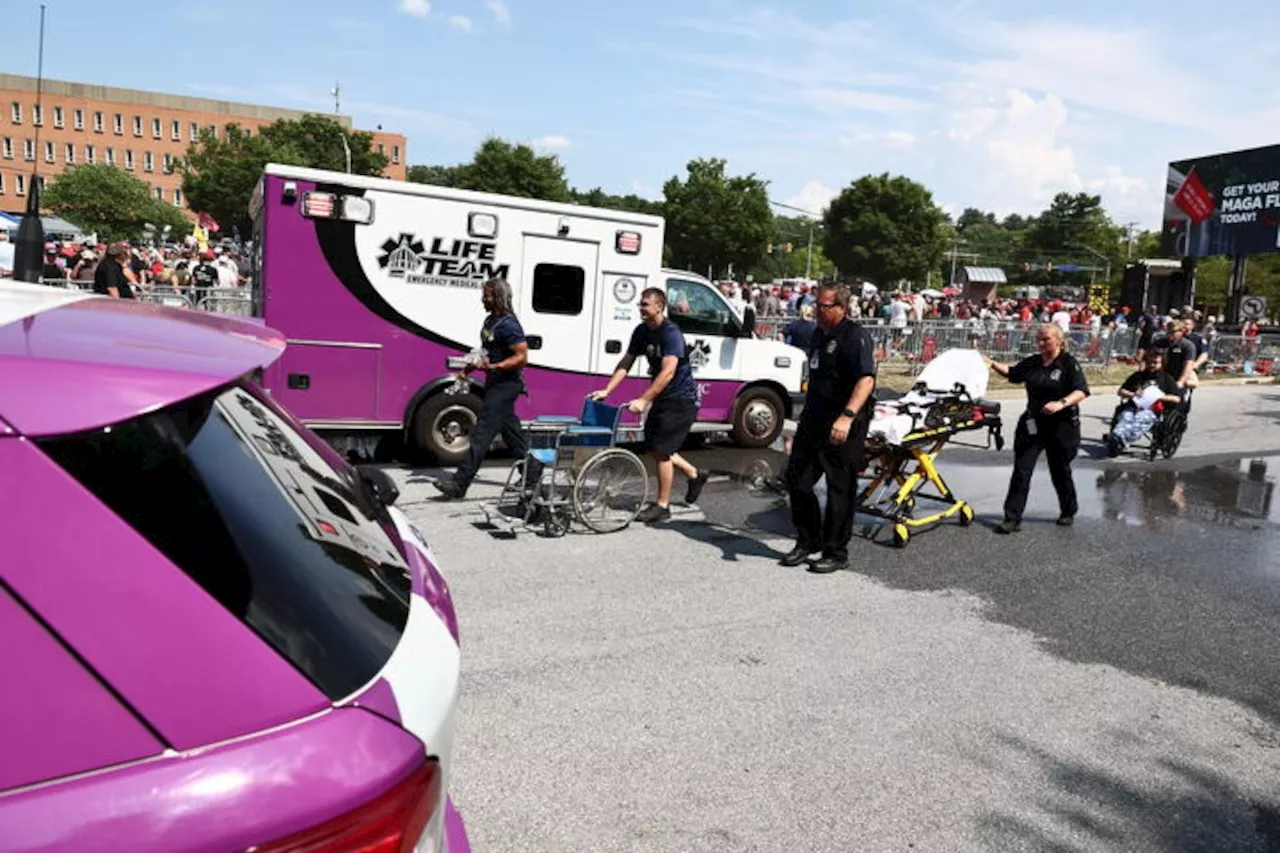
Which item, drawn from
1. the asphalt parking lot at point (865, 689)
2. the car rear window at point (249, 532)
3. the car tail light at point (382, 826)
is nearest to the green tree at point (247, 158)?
the asphalt parking lot at point (865, 689)

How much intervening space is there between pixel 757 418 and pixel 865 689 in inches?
281

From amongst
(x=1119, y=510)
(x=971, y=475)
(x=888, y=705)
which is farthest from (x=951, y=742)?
→ (x=971, y=475)

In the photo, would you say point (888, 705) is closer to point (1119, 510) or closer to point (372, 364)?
point (1119, 510)

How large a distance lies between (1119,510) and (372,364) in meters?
7.26

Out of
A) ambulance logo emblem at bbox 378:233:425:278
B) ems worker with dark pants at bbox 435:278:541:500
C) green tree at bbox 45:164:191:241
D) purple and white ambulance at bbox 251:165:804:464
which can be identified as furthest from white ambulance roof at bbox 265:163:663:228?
green tree at bbox 45:164:191:241

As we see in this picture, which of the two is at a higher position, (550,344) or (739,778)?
(550,344)

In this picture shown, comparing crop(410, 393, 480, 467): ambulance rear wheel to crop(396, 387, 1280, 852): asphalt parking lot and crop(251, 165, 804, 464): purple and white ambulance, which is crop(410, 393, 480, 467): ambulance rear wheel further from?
crop(396, 387, 1280, 852): asphalt parking lot

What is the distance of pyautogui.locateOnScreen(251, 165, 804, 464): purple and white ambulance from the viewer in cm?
898

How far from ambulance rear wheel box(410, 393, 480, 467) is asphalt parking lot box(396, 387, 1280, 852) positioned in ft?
5.60

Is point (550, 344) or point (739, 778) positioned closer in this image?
point (739, 778)

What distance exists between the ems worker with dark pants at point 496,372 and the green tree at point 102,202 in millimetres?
65382

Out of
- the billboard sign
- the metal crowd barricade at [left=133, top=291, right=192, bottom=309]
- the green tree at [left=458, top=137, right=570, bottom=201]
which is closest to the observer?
the metal crowd barricade at [left=133, top=291, right=192, bottom=309]

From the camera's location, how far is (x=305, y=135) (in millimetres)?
69000

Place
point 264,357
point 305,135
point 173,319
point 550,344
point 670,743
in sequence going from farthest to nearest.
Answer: point 305,135, point 550,344, point 670,743, point 173,319, point 264,357
